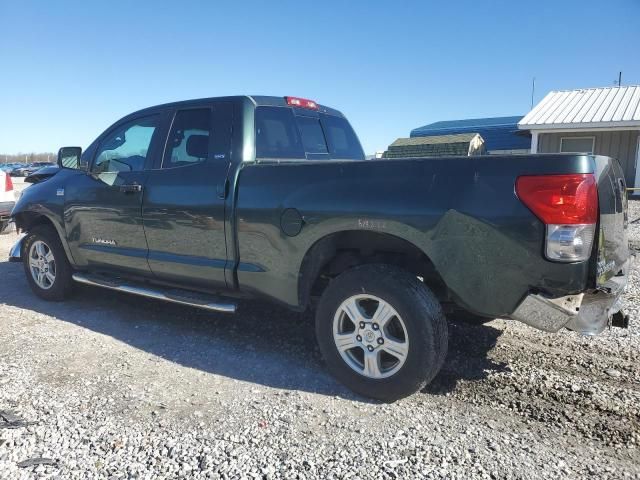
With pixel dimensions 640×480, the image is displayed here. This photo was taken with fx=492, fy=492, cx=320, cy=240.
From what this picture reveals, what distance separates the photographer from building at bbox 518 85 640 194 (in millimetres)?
16641

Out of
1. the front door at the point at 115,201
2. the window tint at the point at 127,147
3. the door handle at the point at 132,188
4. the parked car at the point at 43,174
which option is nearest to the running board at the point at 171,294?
the front door at the point at 115,201

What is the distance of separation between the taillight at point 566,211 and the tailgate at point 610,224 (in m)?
0.12

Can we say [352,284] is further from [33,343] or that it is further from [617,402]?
[33,343]

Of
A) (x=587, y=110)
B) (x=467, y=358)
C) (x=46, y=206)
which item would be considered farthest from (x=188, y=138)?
(x=587, y=110)

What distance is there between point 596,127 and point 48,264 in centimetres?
1721

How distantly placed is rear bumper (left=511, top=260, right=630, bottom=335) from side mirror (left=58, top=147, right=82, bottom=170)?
14.9 ft

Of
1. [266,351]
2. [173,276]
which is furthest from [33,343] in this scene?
[266,351]

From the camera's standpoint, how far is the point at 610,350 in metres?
3.88

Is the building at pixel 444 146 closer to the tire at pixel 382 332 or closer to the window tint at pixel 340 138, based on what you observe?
the window tint at pixel 340 138

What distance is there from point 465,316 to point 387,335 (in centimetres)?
97

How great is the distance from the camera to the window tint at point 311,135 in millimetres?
4545

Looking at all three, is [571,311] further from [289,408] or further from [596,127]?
[596,127]

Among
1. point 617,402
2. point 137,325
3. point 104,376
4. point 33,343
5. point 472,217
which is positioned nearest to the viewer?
point 472,217

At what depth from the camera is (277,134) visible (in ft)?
14.0
